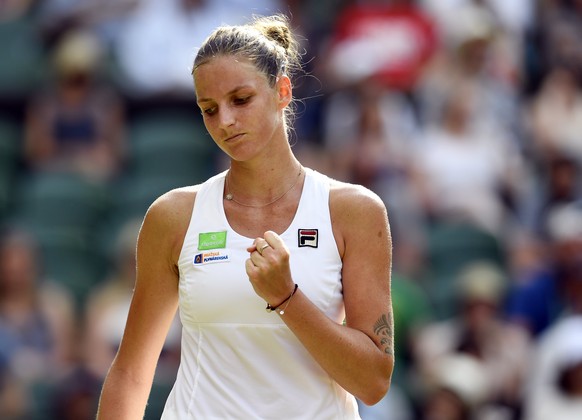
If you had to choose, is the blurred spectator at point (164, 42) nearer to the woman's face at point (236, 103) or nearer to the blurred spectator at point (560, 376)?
the blurred spectator at point (560, 376)

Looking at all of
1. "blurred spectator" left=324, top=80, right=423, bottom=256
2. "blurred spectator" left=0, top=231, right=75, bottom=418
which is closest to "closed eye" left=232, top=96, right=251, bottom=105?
"blurred spectator" left=0, top=231, right=75, bottom=418

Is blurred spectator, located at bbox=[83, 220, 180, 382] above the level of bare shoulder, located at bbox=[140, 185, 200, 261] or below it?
below

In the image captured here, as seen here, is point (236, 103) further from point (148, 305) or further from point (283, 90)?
point (148, 305)

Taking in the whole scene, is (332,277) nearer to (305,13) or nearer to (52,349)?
(52,349)

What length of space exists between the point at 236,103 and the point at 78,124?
21.4ft

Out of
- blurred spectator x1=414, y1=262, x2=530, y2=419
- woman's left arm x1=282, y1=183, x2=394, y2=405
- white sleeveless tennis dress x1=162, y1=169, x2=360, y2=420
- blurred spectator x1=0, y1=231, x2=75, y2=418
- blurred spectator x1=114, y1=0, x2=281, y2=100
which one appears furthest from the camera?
blurred spectator x1=114, y1=0, x2=281, y2=100

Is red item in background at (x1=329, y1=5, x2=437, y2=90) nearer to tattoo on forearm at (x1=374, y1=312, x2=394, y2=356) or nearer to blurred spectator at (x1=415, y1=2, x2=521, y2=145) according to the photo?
blurred spectator at (x1=415, y1=2, x2=521, y2=145)

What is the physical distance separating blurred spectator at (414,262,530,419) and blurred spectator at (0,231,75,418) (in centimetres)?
246

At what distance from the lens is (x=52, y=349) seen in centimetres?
823

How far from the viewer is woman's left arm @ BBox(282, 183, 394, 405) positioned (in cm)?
321

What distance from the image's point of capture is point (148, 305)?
359 cm

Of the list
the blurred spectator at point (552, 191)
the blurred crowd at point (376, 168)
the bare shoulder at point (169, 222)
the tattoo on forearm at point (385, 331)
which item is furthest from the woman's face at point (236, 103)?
the blurred spectator at point (552, 191)

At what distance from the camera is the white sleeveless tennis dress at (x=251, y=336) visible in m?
3.33

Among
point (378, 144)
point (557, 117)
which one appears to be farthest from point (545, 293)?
point (557, 117)
